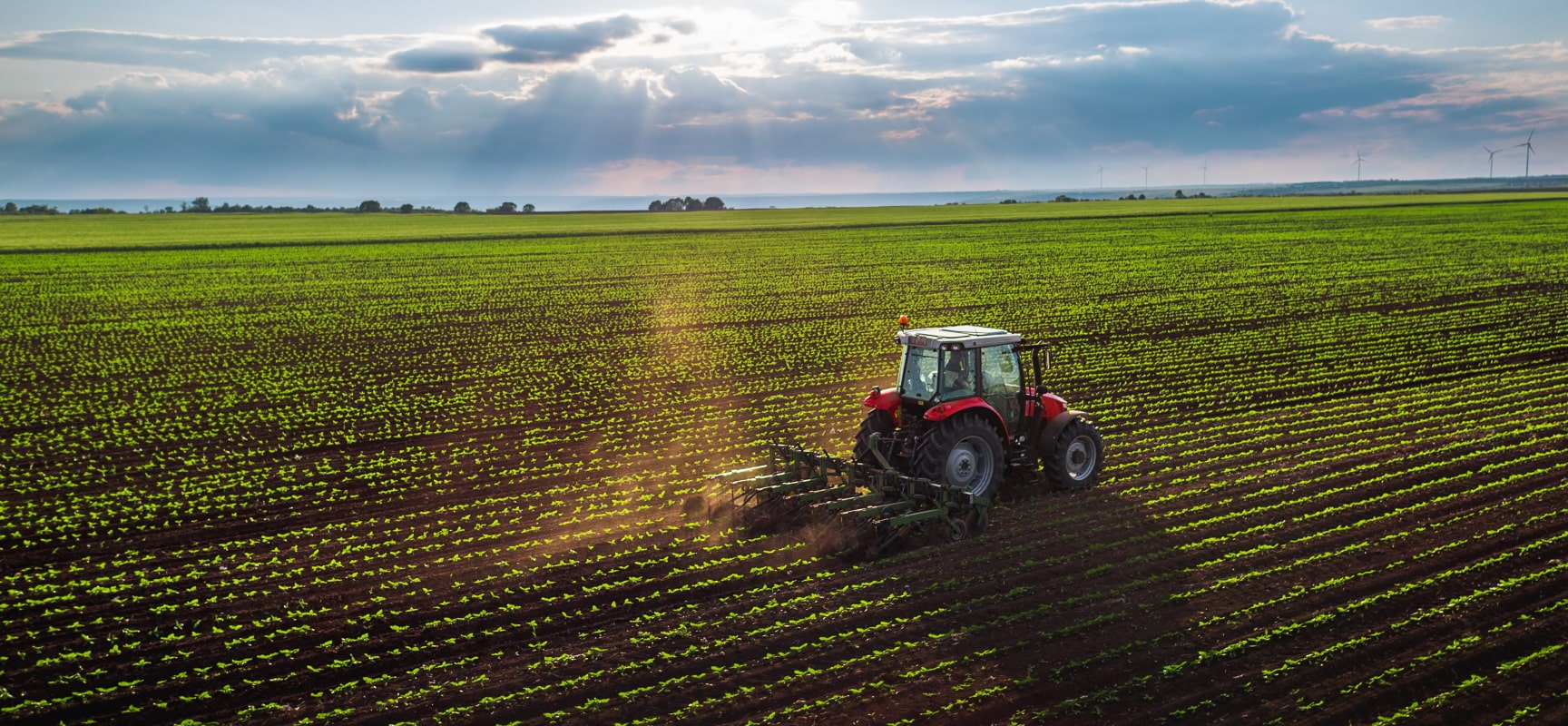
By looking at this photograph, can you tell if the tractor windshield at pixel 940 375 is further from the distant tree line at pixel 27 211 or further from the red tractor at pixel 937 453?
the distant tree line at pixel 27 211

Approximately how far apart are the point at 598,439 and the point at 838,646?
9.47 m

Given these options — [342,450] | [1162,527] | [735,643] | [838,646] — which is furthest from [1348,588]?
[342,450]

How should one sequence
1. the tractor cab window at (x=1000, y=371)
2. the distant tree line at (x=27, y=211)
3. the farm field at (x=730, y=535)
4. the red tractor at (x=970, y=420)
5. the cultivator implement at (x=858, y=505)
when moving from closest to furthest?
the farm field at (x=730, y=535) < the cultivator implement at (x=858, y=505) < the red tractor at (x=970, y=420) < the tractor cab window at (x=1000, y=371) < the distant tree line at (x=27, y=211)

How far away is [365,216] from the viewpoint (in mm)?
122500

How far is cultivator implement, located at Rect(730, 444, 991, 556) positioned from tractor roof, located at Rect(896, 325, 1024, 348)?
1.62 m

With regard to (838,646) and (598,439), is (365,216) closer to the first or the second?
(598,439)

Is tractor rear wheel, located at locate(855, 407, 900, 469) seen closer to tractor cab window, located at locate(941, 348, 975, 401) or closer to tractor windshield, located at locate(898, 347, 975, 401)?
tractor windshield, located at locate(898, 347, 975, 401)

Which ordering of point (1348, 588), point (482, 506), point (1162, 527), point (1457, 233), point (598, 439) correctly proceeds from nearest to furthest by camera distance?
point (1348, 588), point (1162, 527), point (482, 506), point (598, 439), point (1457, 233)

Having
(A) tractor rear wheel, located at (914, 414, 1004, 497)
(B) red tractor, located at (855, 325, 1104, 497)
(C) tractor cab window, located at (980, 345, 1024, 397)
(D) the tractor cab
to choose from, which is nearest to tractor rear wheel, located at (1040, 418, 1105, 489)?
(B) red tractor, located at (855, 325, 1104, 497)

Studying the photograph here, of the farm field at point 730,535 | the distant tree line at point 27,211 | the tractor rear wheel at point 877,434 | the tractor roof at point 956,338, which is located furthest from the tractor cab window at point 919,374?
the distant tree line at point 27,211

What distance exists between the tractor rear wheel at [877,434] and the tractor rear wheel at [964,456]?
52 centimetres

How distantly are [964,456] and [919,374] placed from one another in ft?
3.90

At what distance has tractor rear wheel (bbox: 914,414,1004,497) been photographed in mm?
12914

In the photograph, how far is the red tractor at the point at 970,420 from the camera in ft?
43.1
